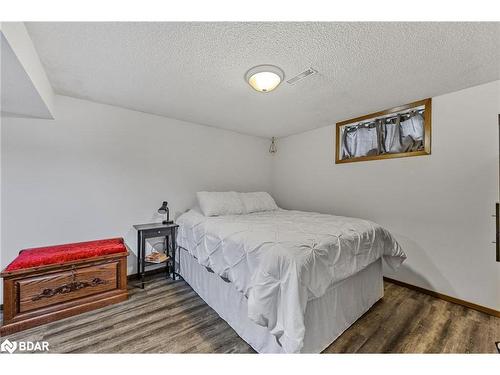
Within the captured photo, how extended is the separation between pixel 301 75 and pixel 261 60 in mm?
461

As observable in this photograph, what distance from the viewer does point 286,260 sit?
4.18 feet

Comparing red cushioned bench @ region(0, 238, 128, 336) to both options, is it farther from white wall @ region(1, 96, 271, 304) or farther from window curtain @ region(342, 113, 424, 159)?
window curtain @ region(342, 113, 424, 159)

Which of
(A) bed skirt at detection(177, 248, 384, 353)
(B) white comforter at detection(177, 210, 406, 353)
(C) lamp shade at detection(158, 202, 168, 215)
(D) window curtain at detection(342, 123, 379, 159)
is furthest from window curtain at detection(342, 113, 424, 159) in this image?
(C) lamp shade at detection(158, 202, 168, 215)

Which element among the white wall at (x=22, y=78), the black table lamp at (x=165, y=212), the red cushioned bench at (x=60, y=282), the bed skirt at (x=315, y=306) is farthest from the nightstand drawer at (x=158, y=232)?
the white wall at (x=22, y=78)

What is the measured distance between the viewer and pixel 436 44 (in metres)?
1.44

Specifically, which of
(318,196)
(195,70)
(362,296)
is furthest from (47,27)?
(318,196)

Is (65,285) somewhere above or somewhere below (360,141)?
below

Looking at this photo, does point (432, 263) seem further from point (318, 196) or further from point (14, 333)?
point (14, 333)

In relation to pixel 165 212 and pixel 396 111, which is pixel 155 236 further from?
pixel 396 111

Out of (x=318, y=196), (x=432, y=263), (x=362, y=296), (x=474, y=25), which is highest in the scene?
(x=474, y=25)

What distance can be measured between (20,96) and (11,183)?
93cm

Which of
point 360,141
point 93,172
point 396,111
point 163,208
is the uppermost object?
point 396,111

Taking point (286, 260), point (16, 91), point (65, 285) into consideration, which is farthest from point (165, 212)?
point (286, 260)

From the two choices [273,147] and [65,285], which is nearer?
[65,285]
